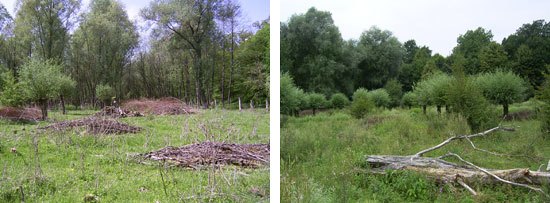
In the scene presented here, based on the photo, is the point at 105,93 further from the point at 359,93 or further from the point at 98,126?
the point at 359,93

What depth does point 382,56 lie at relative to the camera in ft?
10.7

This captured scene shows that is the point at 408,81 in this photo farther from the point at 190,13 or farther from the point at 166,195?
the point at 166,195

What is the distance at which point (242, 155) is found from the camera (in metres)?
2.78

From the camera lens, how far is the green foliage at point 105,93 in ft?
7.24

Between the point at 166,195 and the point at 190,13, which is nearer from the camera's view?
the point at 166,195

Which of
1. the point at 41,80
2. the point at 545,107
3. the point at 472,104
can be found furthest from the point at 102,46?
the point at 545,107

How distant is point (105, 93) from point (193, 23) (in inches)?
35.3

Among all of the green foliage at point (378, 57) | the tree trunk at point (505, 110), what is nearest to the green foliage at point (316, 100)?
the green foliage at point (378, 57)

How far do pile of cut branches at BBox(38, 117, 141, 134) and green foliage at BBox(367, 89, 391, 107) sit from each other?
2.34 meters

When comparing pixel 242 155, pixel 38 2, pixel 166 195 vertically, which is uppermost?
pixel 38 2

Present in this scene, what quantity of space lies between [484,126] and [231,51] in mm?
2559

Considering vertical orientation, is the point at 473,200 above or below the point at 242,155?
below

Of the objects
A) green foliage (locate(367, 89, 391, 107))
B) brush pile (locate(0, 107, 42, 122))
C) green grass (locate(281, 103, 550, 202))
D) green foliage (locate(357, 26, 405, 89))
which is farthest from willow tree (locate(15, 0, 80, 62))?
green foliage (locate(367, 89, 391, 107))

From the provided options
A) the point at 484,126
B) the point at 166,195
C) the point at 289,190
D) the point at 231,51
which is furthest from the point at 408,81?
the point at 166,195
